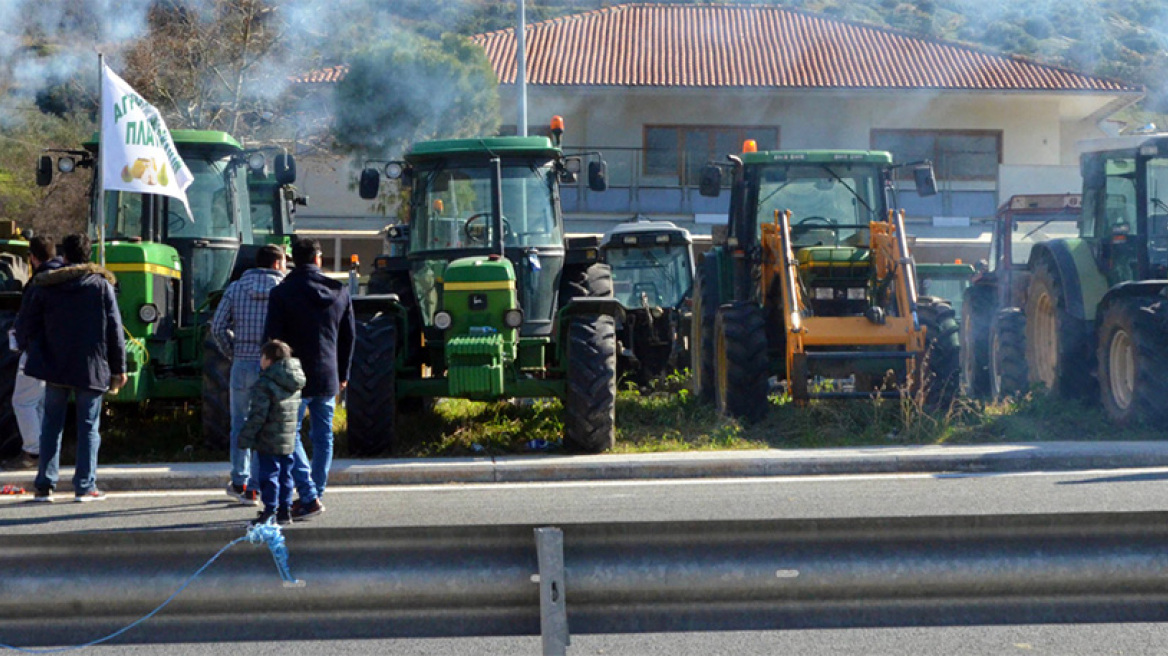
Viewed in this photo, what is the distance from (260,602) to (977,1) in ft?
205

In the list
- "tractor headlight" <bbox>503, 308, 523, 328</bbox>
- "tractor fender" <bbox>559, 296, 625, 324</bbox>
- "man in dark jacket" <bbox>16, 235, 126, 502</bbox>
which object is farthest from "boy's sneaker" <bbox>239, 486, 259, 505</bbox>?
"tractor fender" <bbox>559, 296, 625, 324</bbox>

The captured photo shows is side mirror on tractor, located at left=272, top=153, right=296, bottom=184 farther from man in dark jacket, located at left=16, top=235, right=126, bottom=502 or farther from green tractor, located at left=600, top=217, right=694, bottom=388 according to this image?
green tractor, located at left=600, top=217, right=694, bottom=388

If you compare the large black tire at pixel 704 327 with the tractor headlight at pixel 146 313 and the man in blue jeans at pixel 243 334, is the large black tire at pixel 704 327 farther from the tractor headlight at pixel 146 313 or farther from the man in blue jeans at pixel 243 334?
the man in blue jeans at pixel 243 334

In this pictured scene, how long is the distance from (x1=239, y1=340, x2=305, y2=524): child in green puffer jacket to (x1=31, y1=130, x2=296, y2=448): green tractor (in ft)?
12.2

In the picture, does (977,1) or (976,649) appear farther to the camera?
(977,1)

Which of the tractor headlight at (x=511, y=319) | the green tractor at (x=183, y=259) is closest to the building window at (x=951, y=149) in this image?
the green tractor at (x=183, y=259)

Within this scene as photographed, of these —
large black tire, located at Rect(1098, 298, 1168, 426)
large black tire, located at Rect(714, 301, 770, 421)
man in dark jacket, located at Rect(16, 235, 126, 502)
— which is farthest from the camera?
large black tire, located at Rect(714, 301, 770, 421)

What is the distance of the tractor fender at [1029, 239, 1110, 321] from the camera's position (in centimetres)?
1380

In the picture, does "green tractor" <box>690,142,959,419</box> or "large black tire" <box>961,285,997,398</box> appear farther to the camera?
"large black tire" <box>961,285,997,398</box>

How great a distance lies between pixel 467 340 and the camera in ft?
39.7

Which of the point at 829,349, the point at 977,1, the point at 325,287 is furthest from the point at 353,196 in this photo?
the point at 977,1

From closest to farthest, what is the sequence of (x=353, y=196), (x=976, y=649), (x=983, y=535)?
(x=983, y=535)
(x=976, y=649)
(x=353, y=196)

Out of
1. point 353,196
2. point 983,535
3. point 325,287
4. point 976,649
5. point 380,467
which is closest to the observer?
Result: point 983,535

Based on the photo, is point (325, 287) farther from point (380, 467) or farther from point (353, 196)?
point (353, 196)
